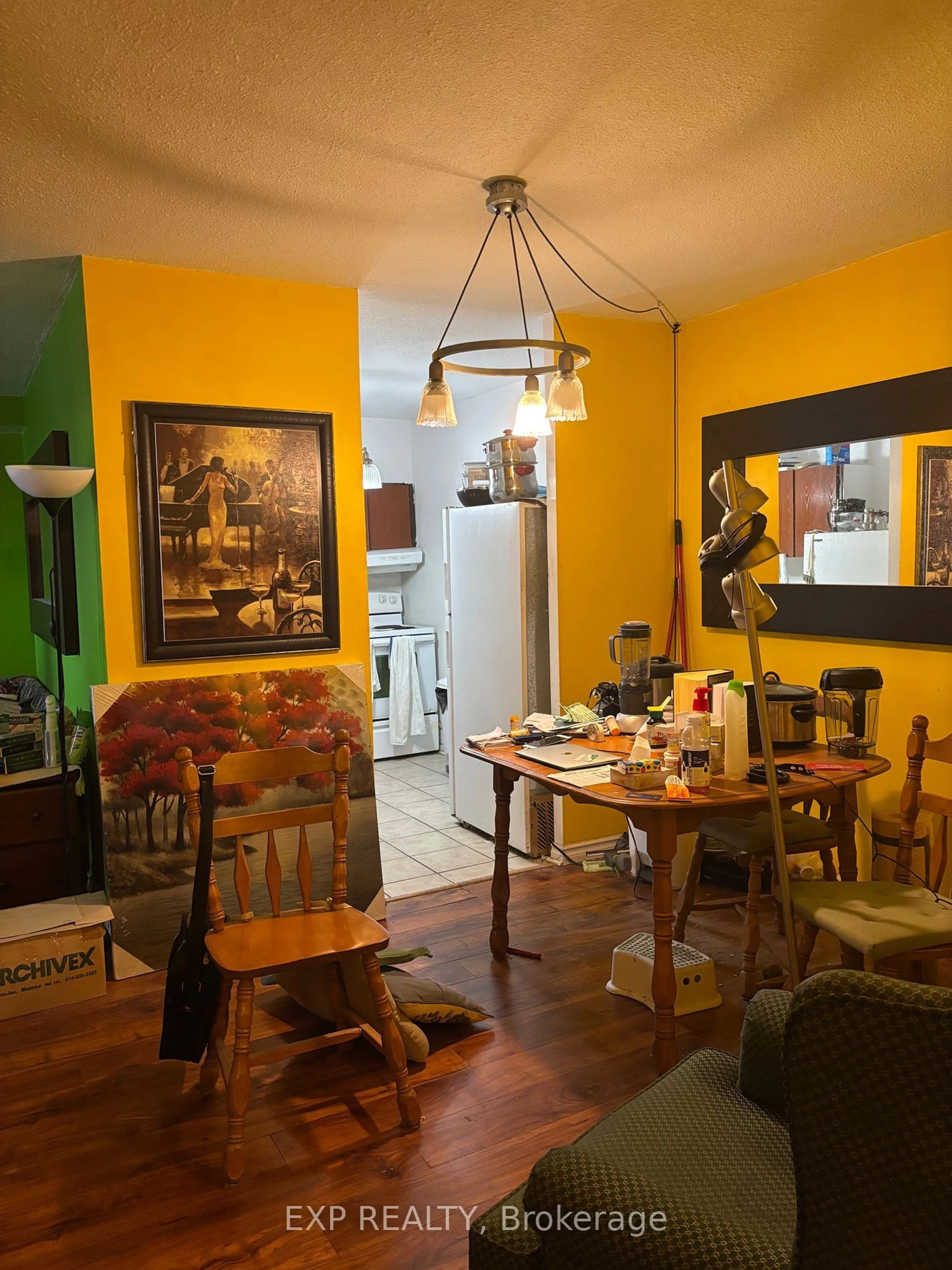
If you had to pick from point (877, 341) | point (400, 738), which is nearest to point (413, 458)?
point (400, 738)

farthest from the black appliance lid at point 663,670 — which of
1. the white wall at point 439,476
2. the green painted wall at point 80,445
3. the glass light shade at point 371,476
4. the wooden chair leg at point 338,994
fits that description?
the glass light shade at point 371,476

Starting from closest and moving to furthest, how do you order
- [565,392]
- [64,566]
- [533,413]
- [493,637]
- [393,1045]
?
[393,1045], [565,392], [533,413], [64,566], [493,637]

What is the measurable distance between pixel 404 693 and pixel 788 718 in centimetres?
405

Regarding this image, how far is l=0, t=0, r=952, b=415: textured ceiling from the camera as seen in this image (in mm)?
1862

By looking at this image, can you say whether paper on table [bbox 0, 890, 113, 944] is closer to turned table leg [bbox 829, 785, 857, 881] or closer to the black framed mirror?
turned table leg [bbox 829, 785, 857, 881]

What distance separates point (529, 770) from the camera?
278 cm

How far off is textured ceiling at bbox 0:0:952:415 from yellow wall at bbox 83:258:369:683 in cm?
12

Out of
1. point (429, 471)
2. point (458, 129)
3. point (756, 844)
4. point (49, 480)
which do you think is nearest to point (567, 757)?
point (756, 844)

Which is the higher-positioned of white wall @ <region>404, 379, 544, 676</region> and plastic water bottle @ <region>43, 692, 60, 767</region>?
white wall @ <region>404, 379, 544, 676</region>

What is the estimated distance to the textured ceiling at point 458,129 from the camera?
1.86m

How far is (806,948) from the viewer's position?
2734 millimetres

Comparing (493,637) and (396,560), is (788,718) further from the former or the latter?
(396,560)

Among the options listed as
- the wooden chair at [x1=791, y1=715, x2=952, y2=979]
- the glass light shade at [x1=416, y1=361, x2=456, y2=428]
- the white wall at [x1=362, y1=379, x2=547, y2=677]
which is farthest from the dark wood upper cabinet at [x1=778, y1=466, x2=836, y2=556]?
the white wall at [x1=362, y1=379, x2=547, y2=677]

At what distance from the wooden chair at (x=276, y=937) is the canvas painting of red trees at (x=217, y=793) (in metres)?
0.72
